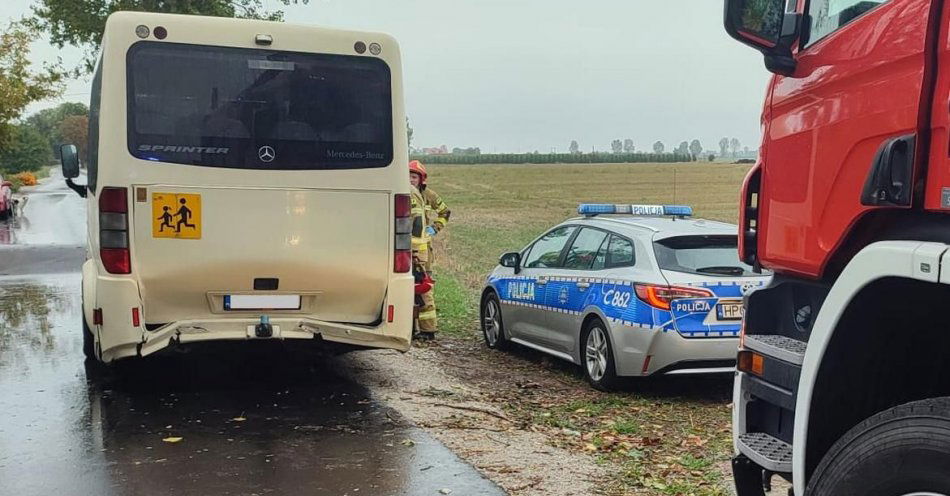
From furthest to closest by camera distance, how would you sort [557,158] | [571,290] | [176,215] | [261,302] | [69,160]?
[557,158] < [69,160] < [571,290] < [261,302] < [176,215]

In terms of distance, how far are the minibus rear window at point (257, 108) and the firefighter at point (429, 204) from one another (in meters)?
2.88

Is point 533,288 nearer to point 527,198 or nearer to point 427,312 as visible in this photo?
point 427,312

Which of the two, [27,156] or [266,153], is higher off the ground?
[27,156]

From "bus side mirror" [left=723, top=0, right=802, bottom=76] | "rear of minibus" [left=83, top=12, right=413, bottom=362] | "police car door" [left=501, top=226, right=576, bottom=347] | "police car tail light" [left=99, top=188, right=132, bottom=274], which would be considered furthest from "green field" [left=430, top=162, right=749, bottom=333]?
"bus side mirror" [left=723, top=0, right=802, bottom=76]

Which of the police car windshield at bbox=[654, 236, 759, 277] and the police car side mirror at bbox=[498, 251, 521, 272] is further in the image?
the police car side mirror at bbox=[498, 251, 521, 272]

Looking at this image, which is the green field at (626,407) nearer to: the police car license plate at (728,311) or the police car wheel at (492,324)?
the police car wheel at (492,324)

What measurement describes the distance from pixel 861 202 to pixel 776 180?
0.59 m

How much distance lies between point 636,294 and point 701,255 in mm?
660

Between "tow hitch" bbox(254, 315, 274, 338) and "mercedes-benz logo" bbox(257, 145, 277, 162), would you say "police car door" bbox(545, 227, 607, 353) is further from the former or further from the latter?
"mercedes-benz logo" bbox(257, 145, 277, 162)

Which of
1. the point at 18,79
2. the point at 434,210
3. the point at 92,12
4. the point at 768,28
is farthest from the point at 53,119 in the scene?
the point at 768,28

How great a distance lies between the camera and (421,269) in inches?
356

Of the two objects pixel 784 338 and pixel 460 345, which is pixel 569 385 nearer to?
pixel 460 345

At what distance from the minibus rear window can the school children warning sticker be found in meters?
0.26

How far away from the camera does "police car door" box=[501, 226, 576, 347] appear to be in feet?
27.3
